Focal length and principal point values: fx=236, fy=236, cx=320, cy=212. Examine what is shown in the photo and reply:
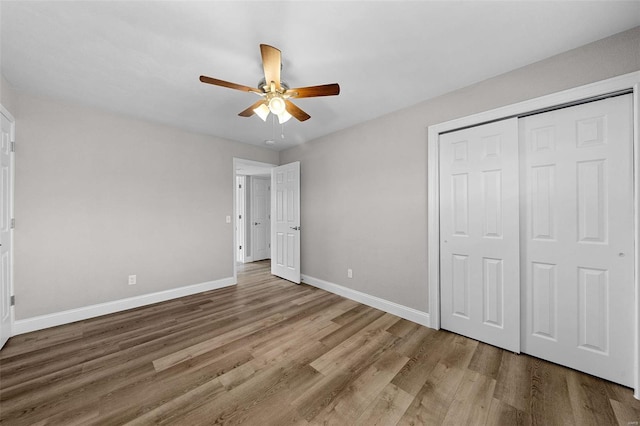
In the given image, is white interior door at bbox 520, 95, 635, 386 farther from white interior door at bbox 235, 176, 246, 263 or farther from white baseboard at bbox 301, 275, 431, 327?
white interior door at bbox 235, 176, 246, 263

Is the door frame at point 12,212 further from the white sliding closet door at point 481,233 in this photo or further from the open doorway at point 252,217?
the white sliding closet door at point 481,233

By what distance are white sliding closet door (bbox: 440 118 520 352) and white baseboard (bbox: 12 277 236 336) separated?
344cm

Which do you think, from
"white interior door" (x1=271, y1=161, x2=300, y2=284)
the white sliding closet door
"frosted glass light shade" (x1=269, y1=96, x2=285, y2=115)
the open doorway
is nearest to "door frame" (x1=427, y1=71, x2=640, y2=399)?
the white sliding closet door

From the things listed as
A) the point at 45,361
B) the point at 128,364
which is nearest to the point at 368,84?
the point at 128,364

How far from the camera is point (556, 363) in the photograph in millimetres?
1926

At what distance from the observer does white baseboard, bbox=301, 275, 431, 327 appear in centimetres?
266

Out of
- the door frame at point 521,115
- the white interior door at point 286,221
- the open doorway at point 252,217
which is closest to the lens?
the door frame at point 521,115

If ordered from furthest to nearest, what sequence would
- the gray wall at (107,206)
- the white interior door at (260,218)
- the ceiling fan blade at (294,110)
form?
the white interior door at (260,218) < the gray wall at (107,206) < the ceiling fan blade at (294,110)

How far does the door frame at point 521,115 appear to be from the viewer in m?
1.59

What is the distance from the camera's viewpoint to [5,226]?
2307mm

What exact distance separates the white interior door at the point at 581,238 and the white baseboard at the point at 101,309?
4055mm

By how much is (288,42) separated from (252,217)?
5006mm

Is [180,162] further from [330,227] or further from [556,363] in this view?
[556,363]

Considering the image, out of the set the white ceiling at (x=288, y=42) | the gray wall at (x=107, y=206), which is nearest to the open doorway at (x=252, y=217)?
the gray wall at (x=107, y=206)
